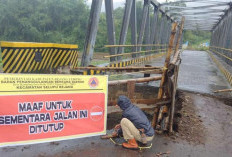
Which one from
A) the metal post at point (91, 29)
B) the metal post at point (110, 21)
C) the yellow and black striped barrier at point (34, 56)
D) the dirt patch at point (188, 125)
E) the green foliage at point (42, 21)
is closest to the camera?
the dirt patch at point (188, 125)

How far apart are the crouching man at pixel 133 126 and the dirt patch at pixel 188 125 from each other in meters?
0.78

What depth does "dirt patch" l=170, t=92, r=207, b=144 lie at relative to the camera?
390cm

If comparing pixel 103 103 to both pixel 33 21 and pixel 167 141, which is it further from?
pixel 33 21

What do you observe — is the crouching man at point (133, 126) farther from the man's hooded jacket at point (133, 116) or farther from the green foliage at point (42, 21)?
the green foliage at point (42, 21)

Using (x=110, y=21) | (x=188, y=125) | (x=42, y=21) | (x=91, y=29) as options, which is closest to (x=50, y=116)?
(x=188, y=125)

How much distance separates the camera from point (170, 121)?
3.96 meters

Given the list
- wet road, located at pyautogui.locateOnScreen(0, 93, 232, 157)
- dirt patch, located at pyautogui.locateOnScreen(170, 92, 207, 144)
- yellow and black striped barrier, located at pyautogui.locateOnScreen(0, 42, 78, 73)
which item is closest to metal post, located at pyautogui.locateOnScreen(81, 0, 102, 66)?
yellow and black striped barrier, located at pyautogui.locateOnScreen(0, 42, 78, 73)

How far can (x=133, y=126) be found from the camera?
11.0 ft

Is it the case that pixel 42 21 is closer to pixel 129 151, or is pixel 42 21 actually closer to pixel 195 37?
pixel 129 151

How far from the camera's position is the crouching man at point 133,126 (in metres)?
3.30

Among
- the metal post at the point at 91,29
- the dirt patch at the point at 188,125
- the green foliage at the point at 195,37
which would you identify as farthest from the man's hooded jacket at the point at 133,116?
the green foliage at the point at 195,37

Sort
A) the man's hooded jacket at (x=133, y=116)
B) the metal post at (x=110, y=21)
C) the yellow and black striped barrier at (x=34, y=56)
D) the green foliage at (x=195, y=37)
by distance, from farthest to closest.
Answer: the green foliage at (x=195, y=37) < the metal post at (x=110, y=21) < the yellow and black striped barrier at (x=34, y=56) < the man's hooded jacket at (x=133, y=116)

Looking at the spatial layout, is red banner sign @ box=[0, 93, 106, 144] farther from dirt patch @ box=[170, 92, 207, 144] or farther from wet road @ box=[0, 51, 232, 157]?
dirt patch @ box=[170, 92, 207, 144]

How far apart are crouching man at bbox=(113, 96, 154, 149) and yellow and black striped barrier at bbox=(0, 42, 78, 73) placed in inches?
167
